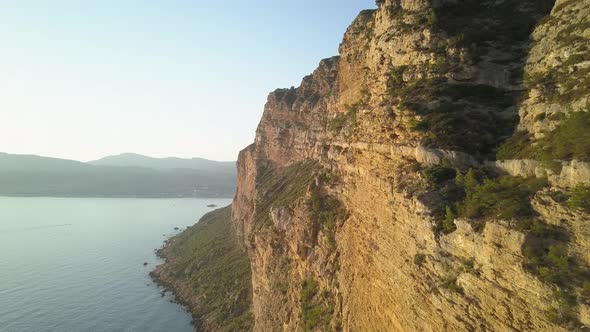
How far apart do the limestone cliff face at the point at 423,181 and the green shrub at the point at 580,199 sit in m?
0.36

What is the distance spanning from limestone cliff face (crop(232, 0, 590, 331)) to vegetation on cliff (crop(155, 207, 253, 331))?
18092 mm

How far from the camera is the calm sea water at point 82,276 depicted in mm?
49000

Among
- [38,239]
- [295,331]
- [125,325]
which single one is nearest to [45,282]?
[125,325]

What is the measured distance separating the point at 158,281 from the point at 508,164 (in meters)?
63.7

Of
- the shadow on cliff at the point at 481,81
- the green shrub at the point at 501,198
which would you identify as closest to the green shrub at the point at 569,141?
the green shrub at the point at 501,198

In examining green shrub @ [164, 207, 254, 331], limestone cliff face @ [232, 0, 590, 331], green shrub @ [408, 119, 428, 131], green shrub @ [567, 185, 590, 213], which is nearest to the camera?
green shrub @ [567, 185, 590, 213]

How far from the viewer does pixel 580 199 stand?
8.75 metres

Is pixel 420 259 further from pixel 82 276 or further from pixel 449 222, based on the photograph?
pixel 82 276

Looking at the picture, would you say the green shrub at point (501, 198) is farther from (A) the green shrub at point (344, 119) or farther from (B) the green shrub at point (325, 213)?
(A) the green shrub at point (344, 119)

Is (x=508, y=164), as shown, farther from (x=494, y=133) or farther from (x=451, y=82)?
(x=451, y=82)

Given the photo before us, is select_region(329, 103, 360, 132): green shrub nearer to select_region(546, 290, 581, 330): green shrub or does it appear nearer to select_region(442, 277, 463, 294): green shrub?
select_region(442, 277, 463, 294): green shrub

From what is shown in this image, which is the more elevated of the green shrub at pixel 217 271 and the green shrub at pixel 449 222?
the green shrub at pixel 449 222

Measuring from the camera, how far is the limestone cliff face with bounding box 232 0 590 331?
9.62 m

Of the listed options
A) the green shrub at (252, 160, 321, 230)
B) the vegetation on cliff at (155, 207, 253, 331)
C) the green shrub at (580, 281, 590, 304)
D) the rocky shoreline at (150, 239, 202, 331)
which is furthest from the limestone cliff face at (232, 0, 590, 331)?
the rocky shoreline at (150, 239, 202, 331)
